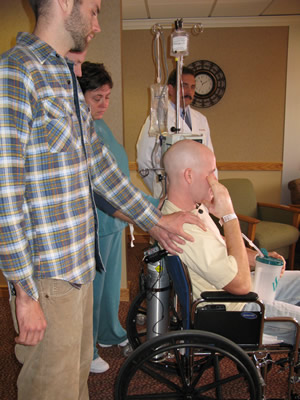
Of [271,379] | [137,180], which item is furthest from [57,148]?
[137,180]

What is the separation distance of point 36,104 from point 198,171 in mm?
714

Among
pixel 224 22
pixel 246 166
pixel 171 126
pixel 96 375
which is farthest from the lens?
pixel 246 166

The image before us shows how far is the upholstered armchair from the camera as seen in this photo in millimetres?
3164

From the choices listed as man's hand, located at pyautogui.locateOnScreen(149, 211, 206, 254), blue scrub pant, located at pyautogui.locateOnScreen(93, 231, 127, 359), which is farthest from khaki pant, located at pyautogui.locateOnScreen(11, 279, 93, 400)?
blue scrub pant, located at pyautogui.locateOnScreen(93, 231, 127, 359)

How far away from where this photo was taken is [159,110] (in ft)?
6.66

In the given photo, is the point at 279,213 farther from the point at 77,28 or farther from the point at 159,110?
the point at 77,28

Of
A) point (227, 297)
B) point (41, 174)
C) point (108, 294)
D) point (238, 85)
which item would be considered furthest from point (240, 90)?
point (41, 174)

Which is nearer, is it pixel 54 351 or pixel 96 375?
pixel 54 351

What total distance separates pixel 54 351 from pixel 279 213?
10.4 feet

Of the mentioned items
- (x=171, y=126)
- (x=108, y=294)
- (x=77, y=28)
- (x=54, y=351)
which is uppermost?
(x=77, y=28)

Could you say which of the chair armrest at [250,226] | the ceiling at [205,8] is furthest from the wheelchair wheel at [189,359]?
the ceiling at [205,8]

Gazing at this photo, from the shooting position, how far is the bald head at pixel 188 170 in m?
1.36

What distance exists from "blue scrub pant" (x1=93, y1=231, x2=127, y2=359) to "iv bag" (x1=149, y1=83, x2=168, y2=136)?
26.4 inches

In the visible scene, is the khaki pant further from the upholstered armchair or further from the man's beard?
the upholstered armchair
